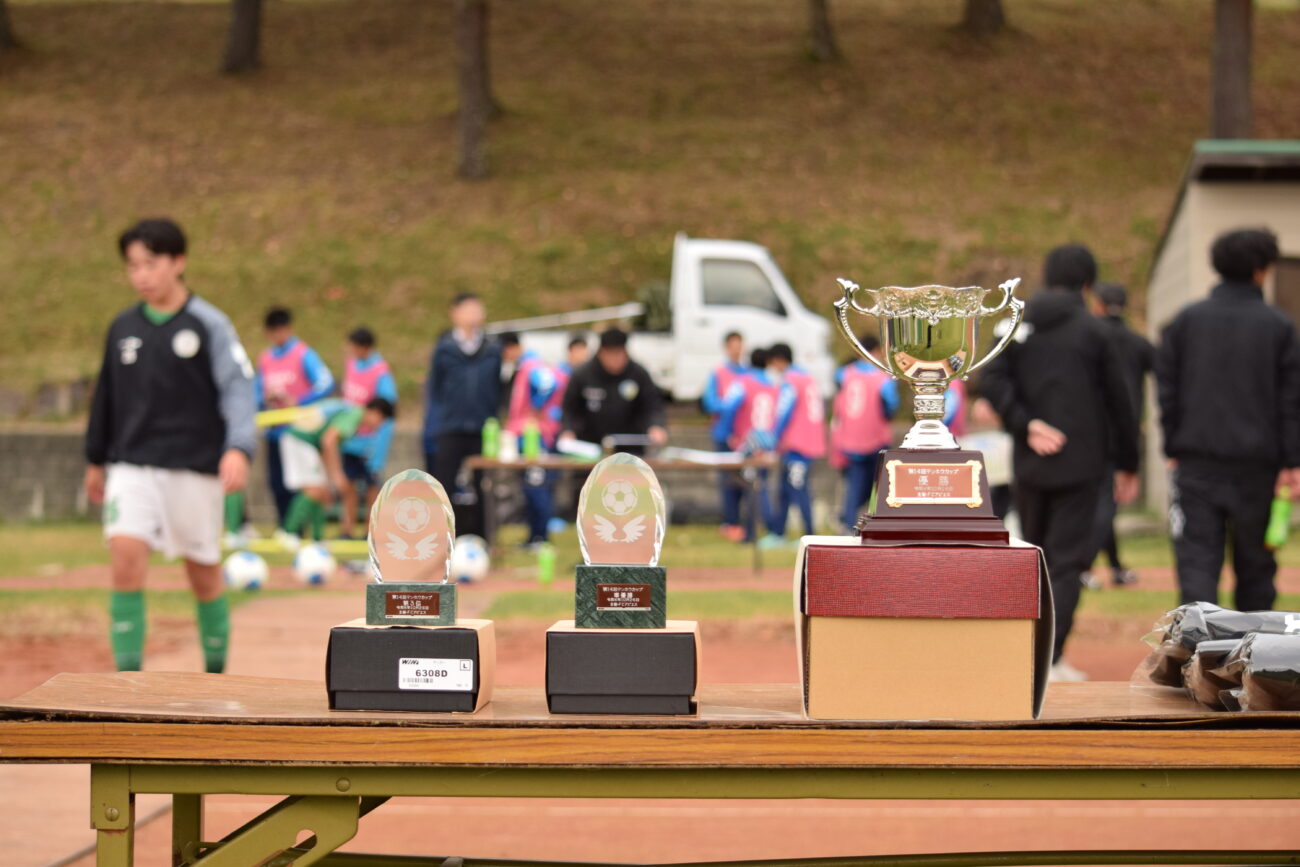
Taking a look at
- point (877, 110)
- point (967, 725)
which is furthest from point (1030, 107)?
point (967, 725)

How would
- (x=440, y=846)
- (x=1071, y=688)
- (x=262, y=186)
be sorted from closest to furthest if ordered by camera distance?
(x=1071, y=688) < (x=440, y=846) < (x=262, y=186)

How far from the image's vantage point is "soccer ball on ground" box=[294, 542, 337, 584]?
1276cm

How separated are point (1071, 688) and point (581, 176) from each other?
29146 millimetres

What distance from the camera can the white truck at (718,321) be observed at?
22.4 meters

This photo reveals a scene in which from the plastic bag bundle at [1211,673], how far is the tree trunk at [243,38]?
37.2 meters

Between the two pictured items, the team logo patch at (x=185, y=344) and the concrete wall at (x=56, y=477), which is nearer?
the team logo patch at (x=185, y=344)

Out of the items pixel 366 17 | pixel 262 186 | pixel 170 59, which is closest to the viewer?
pixel 262 186

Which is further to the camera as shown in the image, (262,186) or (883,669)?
(262,186)

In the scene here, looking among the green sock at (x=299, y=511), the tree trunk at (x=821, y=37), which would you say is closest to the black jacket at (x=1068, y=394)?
the green sock at (x=299, y=511)

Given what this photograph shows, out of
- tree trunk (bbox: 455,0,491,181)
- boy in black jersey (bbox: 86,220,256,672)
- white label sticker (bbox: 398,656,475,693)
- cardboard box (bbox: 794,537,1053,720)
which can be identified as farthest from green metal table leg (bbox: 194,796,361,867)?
tree trunk (bbox: 455,0,491,181)

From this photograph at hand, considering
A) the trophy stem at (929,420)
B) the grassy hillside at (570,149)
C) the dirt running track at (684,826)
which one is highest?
the grassy hillside at (570,149)

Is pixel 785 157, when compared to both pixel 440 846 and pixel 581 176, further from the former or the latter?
pixel 440 846

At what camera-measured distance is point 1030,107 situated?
35.9 metres

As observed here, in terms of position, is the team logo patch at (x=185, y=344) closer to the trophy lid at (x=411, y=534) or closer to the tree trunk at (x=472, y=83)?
the trophy lid at (x=411, y=534)
